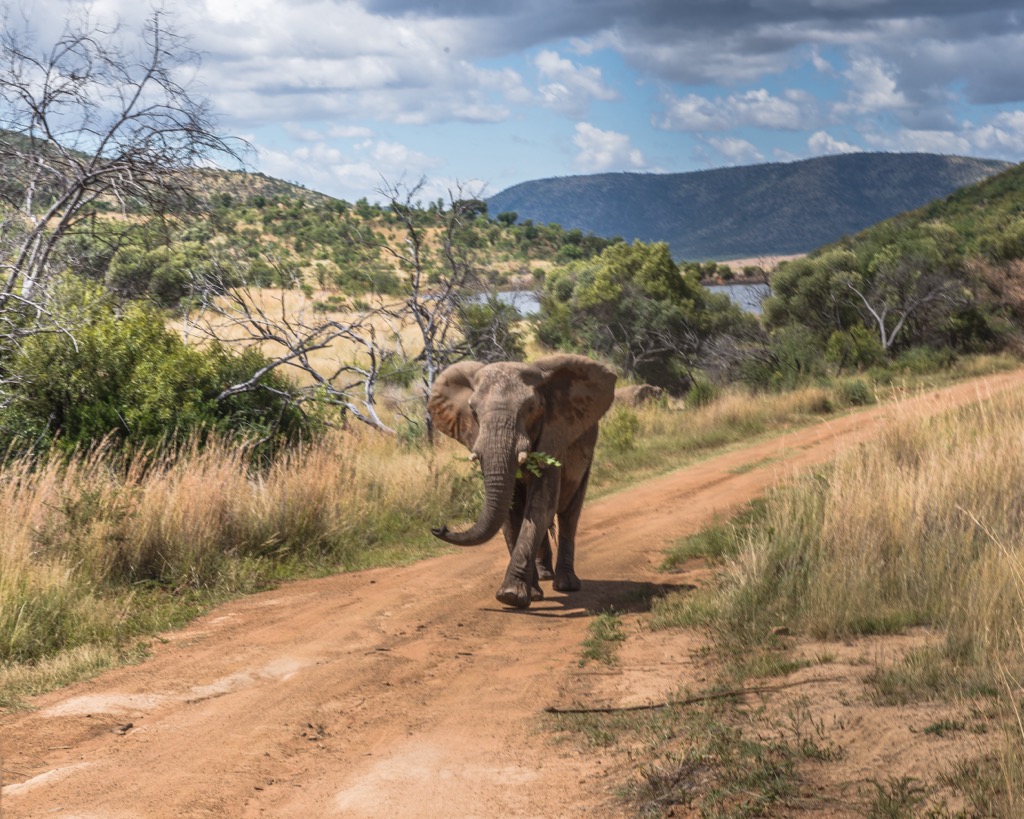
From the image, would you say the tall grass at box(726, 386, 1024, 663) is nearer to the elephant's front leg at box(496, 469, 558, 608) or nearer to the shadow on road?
the shadow on road

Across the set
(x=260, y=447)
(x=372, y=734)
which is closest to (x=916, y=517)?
(x=372, y=734)

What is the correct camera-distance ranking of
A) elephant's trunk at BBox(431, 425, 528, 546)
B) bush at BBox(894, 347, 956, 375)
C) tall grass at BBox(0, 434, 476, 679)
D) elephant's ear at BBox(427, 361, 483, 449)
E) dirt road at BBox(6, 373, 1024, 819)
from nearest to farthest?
dirt road at BBox(6, 373, 1024, 819), tall grass at BBox(0, 434, 476, 679), elephant's trunk at BBox(431, 425, 528, 546), elephant's ear at BBox(427, 361, 483, 449), bush at BBox(894, 347, 956, 375)

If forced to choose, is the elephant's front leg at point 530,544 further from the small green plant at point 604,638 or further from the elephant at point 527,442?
the small green plant at point 604,638

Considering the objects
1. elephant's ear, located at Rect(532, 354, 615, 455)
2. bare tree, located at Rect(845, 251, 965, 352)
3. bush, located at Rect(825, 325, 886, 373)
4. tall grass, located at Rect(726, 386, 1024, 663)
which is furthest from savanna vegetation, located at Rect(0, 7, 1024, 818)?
bare tree, located at Rect(845, 251, 965, 352)

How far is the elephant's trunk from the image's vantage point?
28.3 ft

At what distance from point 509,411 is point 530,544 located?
1085 mm

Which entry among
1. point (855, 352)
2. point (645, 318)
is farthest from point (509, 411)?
point (855, 352)

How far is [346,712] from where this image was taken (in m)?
6.56

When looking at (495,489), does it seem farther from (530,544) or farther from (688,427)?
(688,427)

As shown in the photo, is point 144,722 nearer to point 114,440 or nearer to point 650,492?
point 114,440

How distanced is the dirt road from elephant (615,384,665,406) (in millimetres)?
12578

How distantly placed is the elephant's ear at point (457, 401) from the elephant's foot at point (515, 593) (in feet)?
4.04

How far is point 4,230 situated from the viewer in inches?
510

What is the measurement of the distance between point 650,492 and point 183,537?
678 cm
